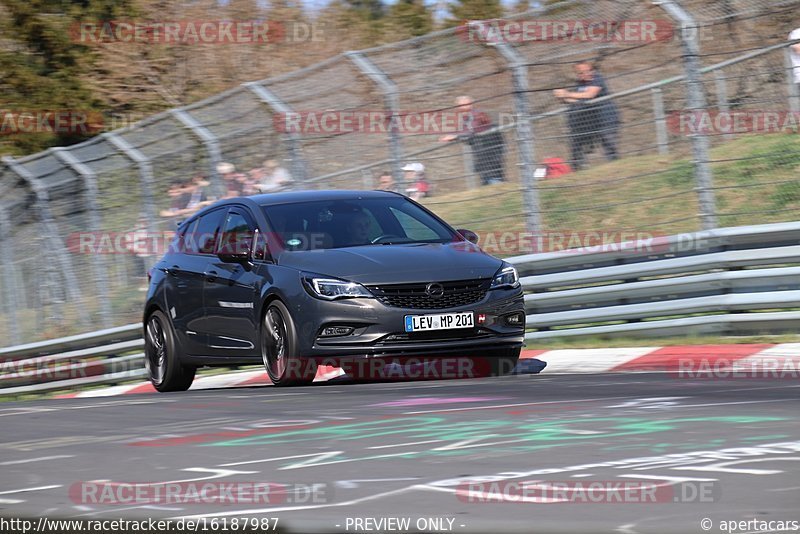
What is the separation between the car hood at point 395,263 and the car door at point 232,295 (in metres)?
0.51

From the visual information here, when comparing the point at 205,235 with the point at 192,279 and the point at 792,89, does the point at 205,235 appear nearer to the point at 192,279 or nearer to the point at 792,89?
the point at 192,279

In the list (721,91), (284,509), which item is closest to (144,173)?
(721,91)

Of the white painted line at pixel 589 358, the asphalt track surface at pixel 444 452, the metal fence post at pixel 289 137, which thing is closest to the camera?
the asphalt track surface at pixel 444 452

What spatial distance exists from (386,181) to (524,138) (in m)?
2.19

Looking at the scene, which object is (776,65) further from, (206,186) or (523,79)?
(206,186)

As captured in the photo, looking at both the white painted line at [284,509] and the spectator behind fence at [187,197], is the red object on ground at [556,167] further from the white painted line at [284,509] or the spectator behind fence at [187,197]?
the white painted line at [284,509]

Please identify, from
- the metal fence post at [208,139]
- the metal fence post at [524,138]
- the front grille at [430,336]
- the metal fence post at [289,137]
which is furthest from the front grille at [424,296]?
the metal fence post at [208,139]

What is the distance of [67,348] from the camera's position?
56.1 feet

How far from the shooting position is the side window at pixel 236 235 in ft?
36.6

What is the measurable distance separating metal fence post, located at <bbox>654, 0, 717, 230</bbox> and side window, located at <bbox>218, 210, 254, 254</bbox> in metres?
3.63

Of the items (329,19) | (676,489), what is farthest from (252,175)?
(329,19)

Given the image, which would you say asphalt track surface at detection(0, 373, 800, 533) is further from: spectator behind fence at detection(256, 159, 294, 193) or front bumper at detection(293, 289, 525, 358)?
spectator behind fence at detection(256, 159, 294, 193)

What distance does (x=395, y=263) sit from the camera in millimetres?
10195

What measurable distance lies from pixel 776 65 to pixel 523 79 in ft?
7.31
